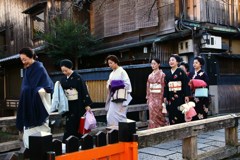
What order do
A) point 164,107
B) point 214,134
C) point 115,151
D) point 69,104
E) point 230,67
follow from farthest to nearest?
point 230,67 → point 214,134 → point 164,107 → point 69,104 → point 115,151

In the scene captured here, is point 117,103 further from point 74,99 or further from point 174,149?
point 174,149

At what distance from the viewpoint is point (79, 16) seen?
667 inches

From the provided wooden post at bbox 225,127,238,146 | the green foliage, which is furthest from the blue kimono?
the green foliage

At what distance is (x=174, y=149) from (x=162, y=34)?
7417 mm

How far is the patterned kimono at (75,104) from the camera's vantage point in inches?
234

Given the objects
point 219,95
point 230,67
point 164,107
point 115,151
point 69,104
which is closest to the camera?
point 115,151

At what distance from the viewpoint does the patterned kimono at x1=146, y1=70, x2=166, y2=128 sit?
6949mm

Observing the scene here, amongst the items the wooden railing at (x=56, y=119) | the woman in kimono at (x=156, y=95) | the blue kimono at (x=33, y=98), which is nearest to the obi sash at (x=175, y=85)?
the woman in kimono at (x=156, y=95)

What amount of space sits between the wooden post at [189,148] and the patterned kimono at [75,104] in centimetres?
218

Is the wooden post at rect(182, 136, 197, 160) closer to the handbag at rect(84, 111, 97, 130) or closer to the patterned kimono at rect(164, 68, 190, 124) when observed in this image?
the handbag at rect(84, 111, 97, 130)

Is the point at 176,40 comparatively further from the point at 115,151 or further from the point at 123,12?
the point at 115,151

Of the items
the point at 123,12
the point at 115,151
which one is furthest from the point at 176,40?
the point at 115,151

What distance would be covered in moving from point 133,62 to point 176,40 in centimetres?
238

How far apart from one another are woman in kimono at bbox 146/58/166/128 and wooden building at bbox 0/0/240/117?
7.07 ft
